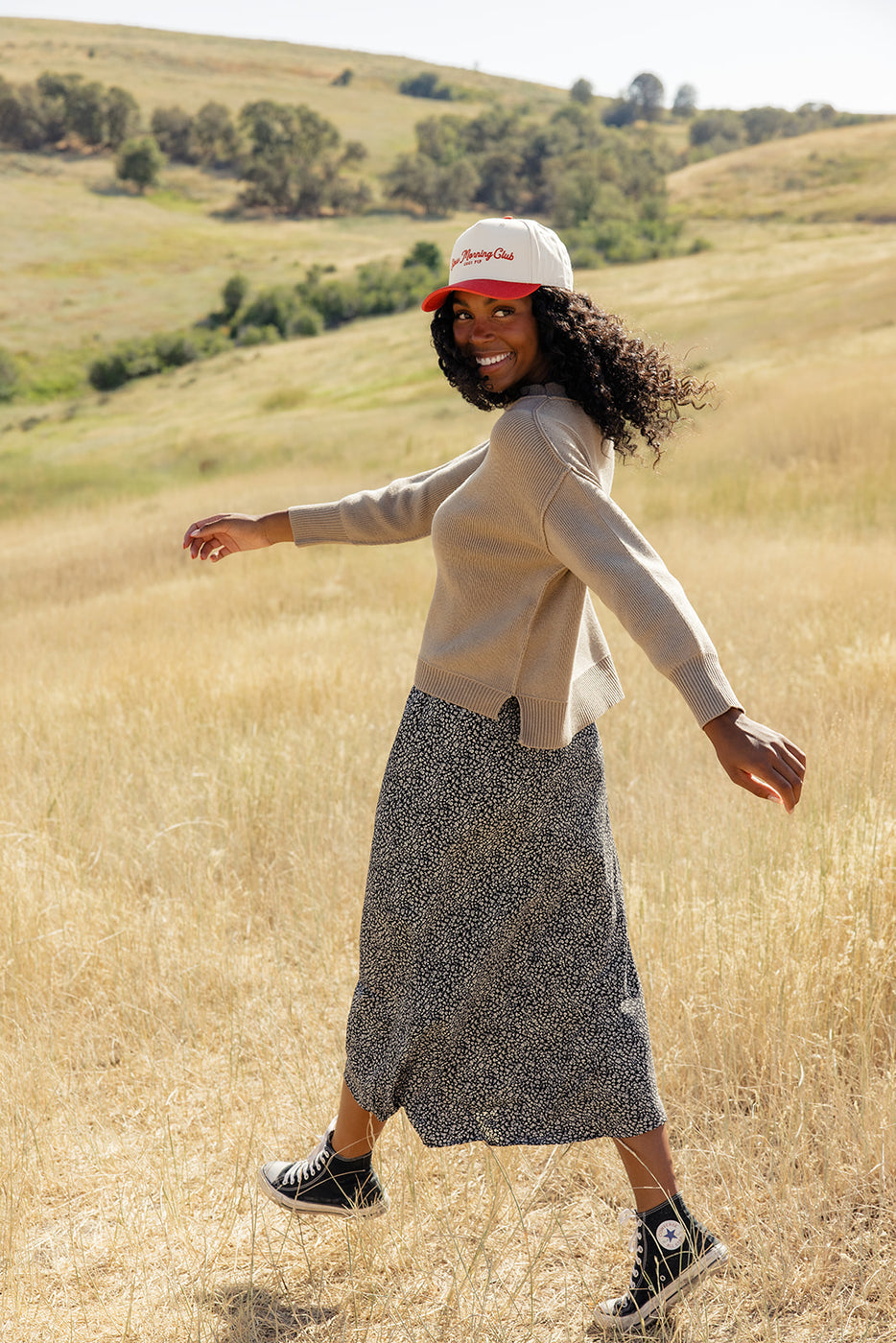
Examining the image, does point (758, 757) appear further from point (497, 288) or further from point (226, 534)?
point (226, 534)

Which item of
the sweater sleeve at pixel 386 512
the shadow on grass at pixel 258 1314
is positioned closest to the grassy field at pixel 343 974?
the shadow on grass at pixel 258 1314

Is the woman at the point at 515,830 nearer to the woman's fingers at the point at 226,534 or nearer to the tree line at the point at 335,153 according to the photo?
the woman's fingers at the point at 226,534

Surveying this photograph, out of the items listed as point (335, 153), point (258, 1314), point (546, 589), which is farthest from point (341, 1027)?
point (335, 153)

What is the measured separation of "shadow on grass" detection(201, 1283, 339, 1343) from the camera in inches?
85.9

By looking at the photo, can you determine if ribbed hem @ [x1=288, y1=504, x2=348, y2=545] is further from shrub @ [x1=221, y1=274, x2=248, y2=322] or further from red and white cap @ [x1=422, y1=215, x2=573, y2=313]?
shrub @ [x1=221, y1=274, x2=248, y2=322]

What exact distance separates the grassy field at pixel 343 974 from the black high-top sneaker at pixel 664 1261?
0.22 feet

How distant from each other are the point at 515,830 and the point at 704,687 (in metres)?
0.57

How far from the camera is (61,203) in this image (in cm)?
8925

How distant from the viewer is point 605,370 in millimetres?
2104

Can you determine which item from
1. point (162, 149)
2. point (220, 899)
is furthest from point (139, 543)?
point (162, 149)

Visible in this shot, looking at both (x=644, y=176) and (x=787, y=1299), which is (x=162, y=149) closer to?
(x=644, y=176)

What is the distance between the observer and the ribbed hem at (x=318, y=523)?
2.71 m

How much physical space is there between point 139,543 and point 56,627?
4.36 metres

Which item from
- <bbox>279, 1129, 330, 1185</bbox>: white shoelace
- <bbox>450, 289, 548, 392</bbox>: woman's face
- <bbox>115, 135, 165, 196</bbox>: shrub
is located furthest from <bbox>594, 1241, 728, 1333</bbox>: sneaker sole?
<bbox>115, 135, 165, 196</bbox>: shrub
